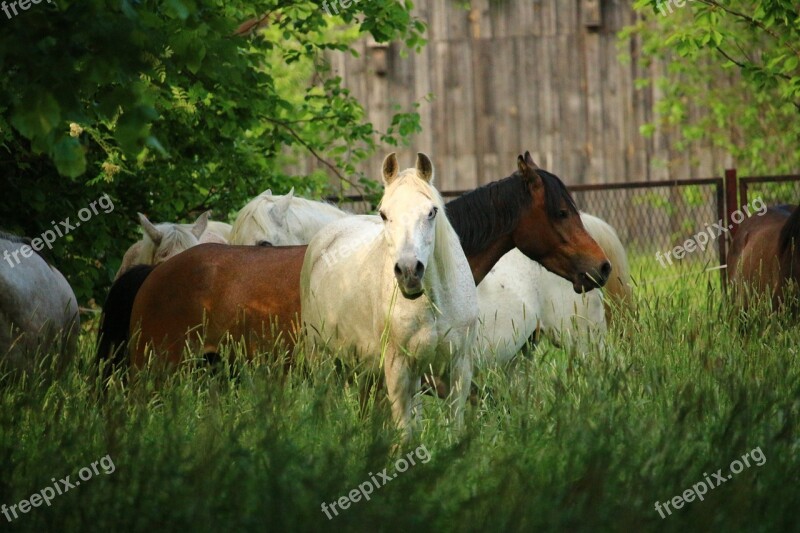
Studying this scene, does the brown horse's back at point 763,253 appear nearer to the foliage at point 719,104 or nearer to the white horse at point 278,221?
the white horse at point 278,221

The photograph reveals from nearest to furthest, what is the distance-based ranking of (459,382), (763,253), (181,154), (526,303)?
(459,382)
(526,303)
(763,253)
(181,154)

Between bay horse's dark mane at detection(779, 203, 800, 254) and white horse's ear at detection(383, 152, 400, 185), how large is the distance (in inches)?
139

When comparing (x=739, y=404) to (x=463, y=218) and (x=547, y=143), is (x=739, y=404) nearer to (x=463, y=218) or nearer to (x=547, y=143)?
(x=463, y=218)

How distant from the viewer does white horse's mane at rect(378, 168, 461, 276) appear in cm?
597

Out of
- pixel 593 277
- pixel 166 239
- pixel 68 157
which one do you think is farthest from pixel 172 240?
pixel 68 157

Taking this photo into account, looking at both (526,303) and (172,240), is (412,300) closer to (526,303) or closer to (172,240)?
(526,303)

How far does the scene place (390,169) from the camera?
615 centimetres

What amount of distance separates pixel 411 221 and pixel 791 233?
12.9 ft

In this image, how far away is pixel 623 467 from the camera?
14.7 feet

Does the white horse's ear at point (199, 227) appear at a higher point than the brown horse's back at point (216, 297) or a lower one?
higher
